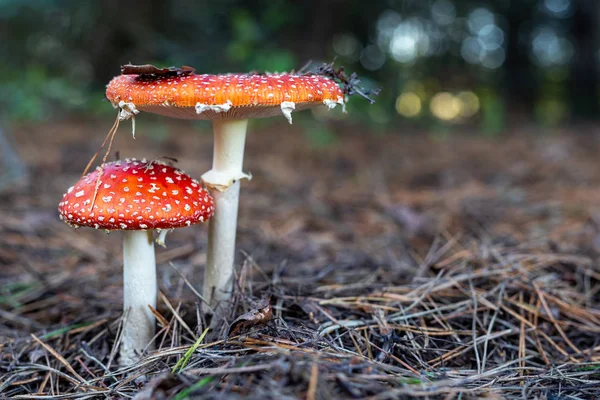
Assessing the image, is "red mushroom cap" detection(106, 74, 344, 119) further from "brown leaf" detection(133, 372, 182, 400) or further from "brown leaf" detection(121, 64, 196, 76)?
"brown leaf" detection(133, 372, 182, 400)

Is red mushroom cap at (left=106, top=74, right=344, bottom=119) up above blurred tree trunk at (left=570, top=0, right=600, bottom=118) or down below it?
below

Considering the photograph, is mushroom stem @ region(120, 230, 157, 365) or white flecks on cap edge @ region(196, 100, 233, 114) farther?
mushroom stem @ region(120, 230, 157, 365)

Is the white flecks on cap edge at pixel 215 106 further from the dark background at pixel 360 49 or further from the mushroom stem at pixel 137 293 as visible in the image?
the dark background at pixel 360 49

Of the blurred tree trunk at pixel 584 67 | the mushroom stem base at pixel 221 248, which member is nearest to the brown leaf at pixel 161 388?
the mushroom stem base at pixel 221 248

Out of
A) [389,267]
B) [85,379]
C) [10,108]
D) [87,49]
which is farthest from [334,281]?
[87,49]

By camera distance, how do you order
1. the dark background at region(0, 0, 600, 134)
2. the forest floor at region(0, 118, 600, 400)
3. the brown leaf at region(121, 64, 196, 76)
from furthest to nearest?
the dark background at region(0, 0, 600, 134) < the brown leaf at region(121, 64, 196, 76) < the forest floor at region(0, 118, 600, 400)

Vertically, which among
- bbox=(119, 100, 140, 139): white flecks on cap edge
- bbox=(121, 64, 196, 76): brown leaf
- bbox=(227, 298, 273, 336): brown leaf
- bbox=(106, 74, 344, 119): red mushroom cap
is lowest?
bbox=(227, 298, 273, 336): brown leaf

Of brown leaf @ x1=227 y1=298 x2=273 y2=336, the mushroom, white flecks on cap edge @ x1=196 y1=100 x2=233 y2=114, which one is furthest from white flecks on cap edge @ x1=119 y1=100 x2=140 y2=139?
brown leaf @ x1=227 y1=298 x2=273 y2=336
